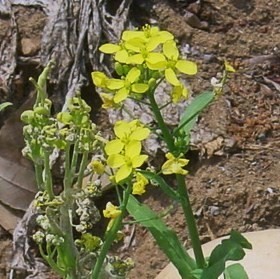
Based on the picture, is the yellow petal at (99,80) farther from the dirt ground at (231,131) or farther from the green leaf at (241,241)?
the dirt ground at (231,131)

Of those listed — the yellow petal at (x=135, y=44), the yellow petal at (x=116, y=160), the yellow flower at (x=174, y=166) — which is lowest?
the yellow flower at (x=174, y=166)

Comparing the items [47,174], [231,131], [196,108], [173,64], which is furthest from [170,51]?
[231,131]

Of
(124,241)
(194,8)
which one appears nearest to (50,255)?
(124,241)

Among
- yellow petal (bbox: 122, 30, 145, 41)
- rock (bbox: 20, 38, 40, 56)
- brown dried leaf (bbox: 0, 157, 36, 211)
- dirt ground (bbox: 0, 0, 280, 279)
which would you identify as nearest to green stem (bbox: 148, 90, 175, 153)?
yellow petal (bbox: 122, 30, 145, 41)

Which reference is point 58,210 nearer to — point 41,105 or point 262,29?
point 41,105

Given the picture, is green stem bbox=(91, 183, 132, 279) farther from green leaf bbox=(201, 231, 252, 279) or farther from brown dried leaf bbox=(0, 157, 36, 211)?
brown dried leaf bbox=(0, 157, 36, 211)

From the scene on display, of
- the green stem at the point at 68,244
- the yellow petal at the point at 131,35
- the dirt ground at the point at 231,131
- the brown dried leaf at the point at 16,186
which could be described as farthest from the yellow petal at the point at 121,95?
the brown dried leaf at the point at 16,186

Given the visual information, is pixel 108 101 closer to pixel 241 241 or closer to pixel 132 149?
pixel 132 149
